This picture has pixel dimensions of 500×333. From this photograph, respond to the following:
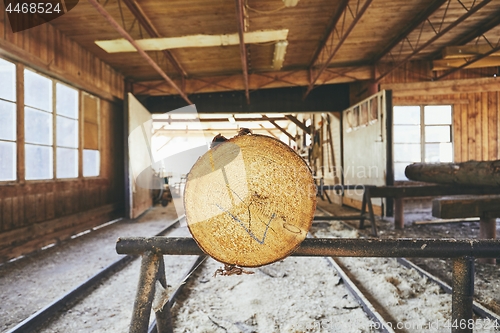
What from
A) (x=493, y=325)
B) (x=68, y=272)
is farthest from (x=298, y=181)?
(x=68, y=272)

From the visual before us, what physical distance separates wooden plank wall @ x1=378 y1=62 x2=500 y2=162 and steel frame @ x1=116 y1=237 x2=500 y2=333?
24.7 ft

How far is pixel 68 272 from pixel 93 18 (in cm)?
432

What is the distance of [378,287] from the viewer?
293 cm

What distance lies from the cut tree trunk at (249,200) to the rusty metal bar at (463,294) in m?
0.94

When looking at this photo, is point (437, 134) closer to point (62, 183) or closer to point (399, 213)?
point (399, 213)

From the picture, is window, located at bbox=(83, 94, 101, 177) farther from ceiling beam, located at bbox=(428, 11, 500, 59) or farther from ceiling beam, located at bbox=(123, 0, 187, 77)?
ceiling beam, located at bbox=(428, 11, 500, 59)

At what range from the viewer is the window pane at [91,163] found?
6.32 metres

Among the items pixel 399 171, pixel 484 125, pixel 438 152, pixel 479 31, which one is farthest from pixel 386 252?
pixel 484 125

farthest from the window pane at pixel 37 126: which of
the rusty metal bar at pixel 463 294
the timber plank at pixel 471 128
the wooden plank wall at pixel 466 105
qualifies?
the timber plank at pixel 471 128

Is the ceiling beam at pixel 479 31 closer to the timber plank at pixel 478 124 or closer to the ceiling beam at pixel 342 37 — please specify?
the timber plank at pixel 478 124

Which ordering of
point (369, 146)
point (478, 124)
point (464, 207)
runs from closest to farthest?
1. point (464, 207)
2. point (369, 146)
3. point (478, 124)

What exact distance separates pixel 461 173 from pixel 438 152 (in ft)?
15.0

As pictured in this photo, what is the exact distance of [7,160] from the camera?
4.14 meters

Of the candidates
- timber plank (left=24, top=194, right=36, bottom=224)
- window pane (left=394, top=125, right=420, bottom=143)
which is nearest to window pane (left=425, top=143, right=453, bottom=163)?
window pane (left=394, top=125, right=420, bottom=143)
